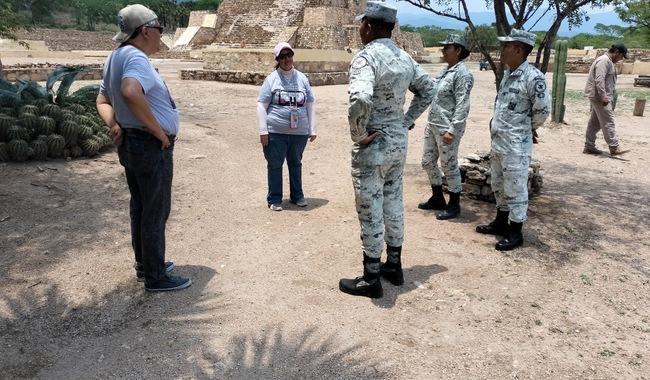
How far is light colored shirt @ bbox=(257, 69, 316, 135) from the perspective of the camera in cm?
479

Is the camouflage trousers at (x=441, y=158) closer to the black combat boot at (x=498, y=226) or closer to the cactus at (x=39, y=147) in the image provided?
the black combat boot at (x=498, y=226)

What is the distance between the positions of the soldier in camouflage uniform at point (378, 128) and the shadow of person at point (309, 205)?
180 centimetres

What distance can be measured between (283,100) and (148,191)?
2.06 metres

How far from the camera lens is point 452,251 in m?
4.10

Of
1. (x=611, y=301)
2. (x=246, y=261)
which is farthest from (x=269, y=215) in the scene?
(x=611, y=301)

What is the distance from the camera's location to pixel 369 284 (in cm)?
326

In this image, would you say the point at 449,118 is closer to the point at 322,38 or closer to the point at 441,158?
the point at 441,158

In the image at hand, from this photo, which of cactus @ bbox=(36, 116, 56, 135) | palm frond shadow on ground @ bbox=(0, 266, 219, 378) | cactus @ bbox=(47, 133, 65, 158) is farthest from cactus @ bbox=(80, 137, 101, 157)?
palm frond shadow on ground @ bbox=(0, 266, 219, 378)

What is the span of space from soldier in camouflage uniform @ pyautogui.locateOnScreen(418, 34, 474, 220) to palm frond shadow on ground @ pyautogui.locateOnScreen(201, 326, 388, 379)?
7.66 ft

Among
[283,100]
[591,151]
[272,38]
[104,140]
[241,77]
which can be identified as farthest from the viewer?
[272,38]

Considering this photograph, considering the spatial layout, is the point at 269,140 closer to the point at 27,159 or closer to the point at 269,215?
the point at 269,215

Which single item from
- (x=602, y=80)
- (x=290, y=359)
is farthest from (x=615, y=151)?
(x=290, y=359)

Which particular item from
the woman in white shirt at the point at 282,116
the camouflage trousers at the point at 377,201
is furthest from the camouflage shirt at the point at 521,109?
the woman in white shirt at the point at 282,116

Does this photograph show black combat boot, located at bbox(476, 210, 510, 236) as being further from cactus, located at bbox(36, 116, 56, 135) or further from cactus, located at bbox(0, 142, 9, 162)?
cactus, located at bbox(0, 142, 9, 162)
